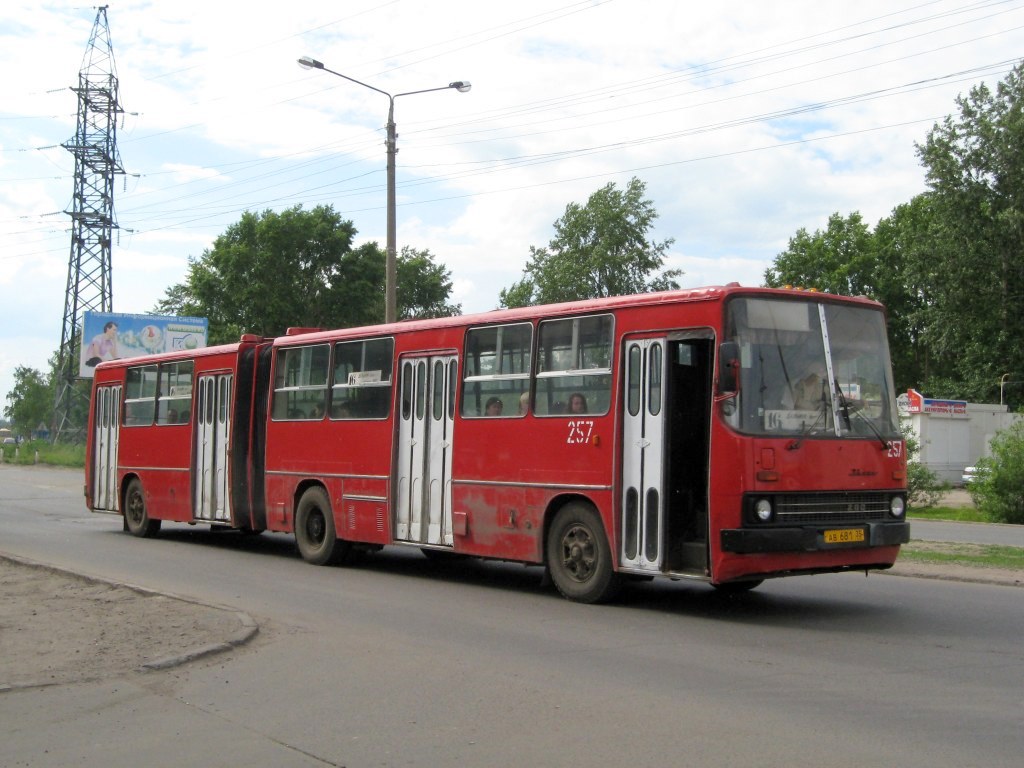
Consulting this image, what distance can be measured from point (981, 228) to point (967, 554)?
42.7 meters

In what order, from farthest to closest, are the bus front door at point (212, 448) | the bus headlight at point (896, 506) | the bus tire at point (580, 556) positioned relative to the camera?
the bus front door at point (212, 448), the bus tire at point (580, 556), the bus headlight at point (896, 506)

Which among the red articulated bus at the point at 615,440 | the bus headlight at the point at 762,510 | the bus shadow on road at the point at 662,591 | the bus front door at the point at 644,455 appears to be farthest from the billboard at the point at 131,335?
the bus headlight at the point at 762,510

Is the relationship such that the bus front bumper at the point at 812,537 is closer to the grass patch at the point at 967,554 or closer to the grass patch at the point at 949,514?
the grass patch at the point at 967,554

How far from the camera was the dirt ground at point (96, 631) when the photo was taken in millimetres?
8727

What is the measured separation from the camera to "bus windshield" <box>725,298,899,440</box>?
10.7 metres

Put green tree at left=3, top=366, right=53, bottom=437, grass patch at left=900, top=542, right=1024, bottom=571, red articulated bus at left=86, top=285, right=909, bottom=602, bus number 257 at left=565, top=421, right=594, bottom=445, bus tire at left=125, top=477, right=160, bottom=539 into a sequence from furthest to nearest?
green tree at left=3, top=366, right=53, bottom=437 → bus tire at left=125, top=477, right=160, bottom=539 → grass patch at left=900, top=542, right=1024, bottom=571 → bus number 257 at left=565, top=421, right=594, bottom=445 → red articulated bus at left=86, top=285, right=909, bottom=602

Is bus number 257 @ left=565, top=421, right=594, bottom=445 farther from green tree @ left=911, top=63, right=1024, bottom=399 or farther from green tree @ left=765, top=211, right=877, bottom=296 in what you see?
green tree @ left=765, top=211, right=877, bottom=296

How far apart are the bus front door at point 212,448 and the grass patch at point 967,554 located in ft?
32.8

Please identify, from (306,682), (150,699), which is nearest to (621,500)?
(306,682)

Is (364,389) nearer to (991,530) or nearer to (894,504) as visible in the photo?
(894,504)

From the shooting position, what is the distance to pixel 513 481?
12.8 metres

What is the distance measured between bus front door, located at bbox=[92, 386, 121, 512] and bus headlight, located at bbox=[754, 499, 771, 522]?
570 inches

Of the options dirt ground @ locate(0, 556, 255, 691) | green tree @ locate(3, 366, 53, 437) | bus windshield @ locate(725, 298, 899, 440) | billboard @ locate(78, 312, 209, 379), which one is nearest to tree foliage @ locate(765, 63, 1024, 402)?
billboard @ locate(78, 312, 209, 379)

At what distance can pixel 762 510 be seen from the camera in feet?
34.5
